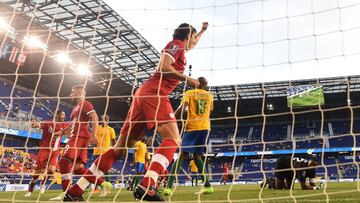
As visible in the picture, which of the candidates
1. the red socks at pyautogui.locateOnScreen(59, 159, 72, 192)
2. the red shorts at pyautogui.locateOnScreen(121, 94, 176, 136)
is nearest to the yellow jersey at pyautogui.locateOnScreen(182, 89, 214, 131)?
the red socks at pyautogui.locateOnScreen(59, 159, 72, 192)

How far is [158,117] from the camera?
3.52 m

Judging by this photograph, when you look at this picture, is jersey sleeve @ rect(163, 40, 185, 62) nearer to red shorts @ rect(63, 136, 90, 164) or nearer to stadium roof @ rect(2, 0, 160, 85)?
red shorts @ rect(63, 136, 90, 164)

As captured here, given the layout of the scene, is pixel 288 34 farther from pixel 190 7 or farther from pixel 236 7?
pixel 190 7

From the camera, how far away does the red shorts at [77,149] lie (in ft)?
18.7

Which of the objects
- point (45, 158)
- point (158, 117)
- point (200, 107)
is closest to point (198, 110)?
point (200, 107)

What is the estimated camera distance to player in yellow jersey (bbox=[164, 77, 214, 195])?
624 cm

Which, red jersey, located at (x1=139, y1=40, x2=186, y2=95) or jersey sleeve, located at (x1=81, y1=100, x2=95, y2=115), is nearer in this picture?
red jersey, located at (x1=139, y1=40, x2=186, y2=95)

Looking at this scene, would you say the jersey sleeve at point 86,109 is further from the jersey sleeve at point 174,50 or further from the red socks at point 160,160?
the red socks at point 160,160

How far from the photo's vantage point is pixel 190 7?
203 inches

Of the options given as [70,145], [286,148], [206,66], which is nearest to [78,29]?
[70,145]

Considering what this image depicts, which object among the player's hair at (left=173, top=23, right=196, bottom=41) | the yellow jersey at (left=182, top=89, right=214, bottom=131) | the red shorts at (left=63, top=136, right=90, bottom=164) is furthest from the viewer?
the yellow jersey at (left=182, top=89, right=214, bottom=131)

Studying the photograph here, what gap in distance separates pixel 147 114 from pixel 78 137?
275 centimetres

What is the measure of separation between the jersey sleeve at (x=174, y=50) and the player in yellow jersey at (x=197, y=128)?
2.40 metres

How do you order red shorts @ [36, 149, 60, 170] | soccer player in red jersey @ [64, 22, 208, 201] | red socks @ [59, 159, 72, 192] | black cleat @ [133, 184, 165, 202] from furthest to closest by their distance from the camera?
1. red shorts @ [36, 149, 60, 170]
2. red socks @ [59, 159, 72, 192]
3. soccer player in red jersey @ [64, 22, 208, 201]
4. black cleat @ [133, 184, 165, 202]
